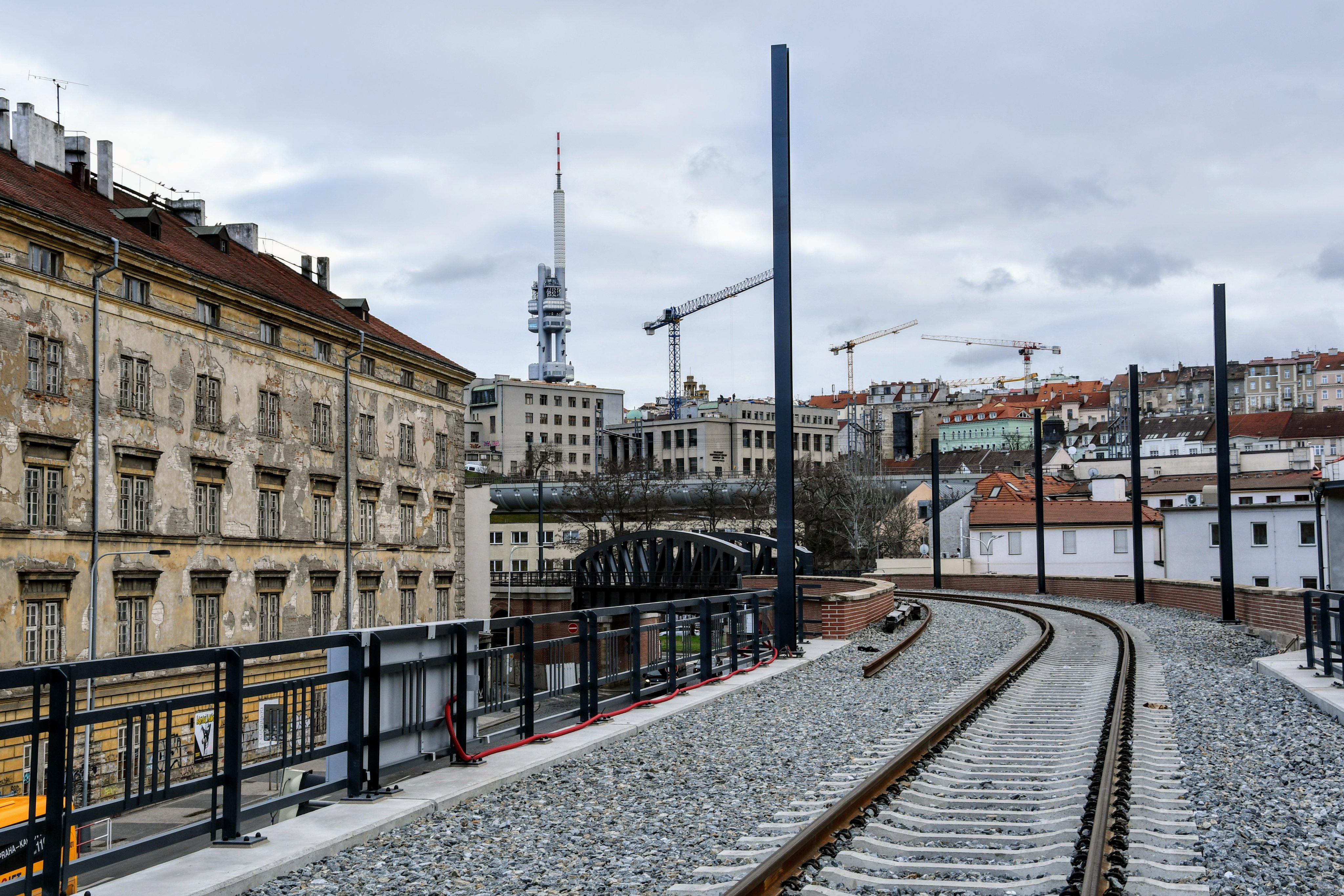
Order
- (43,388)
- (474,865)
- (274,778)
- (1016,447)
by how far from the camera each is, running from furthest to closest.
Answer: (1016,447) → (43,388) → (274,778) → (474,865)

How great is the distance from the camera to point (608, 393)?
159000 millimetres

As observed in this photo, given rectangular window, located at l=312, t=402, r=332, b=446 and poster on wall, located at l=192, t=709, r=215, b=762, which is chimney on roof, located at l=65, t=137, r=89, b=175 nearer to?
rectangular window, located at l=312, t=402, r=332, b=446

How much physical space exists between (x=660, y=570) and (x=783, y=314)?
39295 mm

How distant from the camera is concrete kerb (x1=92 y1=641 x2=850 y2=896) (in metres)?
6.28

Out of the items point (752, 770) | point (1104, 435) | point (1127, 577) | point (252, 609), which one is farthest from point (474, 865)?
point (1104, 435)

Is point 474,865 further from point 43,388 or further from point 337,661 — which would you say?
point 43,388

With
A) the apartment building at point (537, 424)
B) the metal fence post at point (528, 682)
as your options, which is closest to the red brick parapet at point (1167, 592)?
the metal fence post at point (528, 682)

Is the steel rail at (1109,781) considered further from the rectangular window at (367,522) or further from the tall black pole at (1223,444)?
the rectangular window at (367,522)

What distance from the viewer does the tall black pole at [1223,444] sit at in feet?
90.6

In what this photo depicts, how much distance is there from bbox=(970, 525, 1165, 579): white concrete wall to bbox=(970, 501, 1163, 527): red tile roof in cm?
25

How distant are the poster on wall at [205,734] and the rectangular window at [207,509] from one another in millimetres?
26994

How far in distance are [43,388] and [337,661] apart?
75.3ft

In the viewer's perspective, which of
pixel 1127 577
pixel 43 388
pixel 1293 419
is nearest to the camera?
pixel 43 388

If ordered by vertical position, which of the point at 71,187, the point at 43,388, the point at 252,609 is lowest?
the point at 252,609
